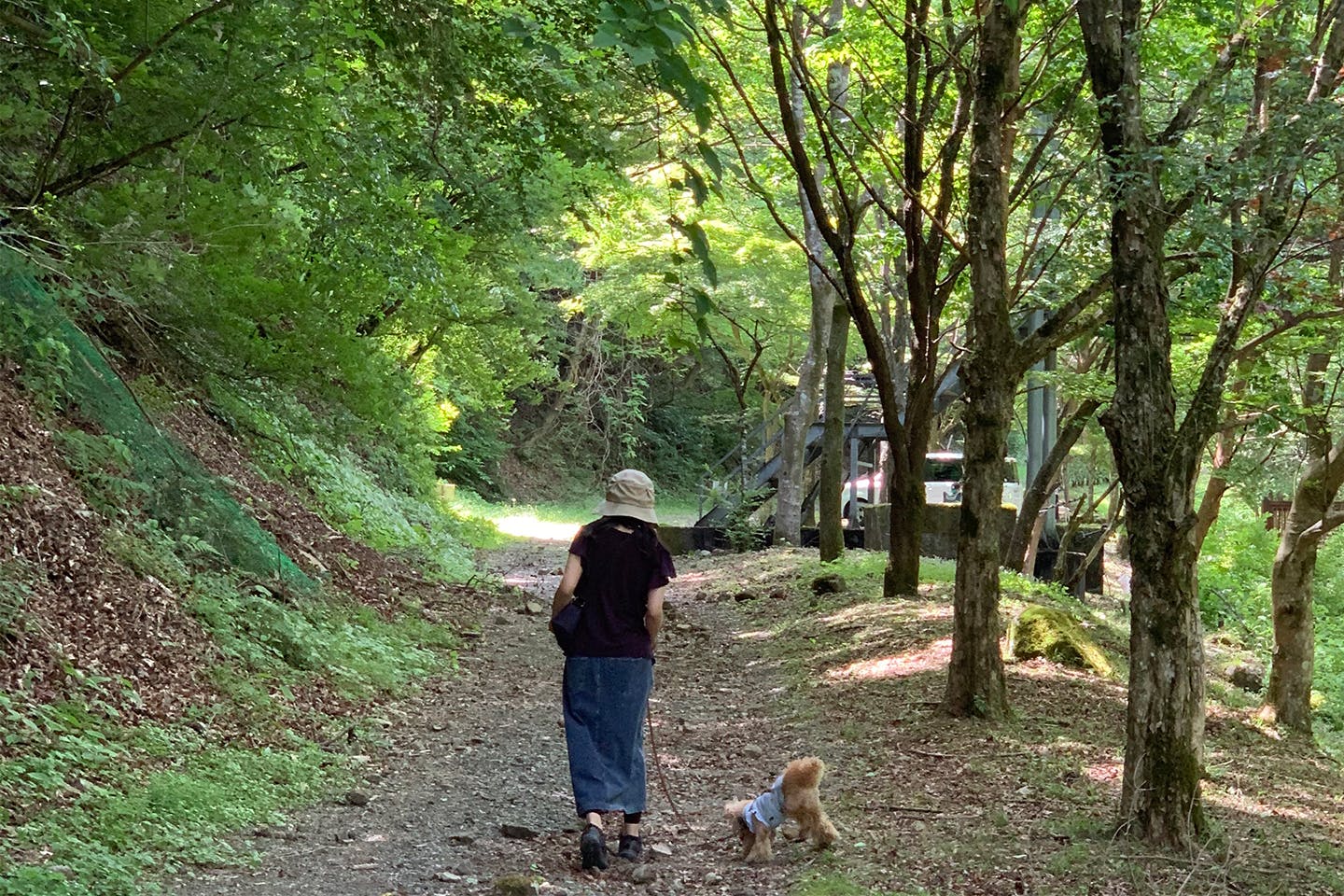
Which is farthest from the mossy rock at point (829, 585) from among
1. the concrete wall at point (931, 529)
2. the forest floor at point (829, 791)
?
the concrete wall at point (931, 529)

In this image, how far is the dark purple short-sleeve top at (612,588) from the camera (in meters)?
5.61

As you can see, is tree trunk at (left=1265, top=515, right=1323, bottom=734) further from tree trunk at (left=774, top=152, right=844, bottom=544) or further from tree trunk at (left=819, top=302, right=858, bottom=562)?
tree trunk at (left=774, top=152, right=844, bottom=544)

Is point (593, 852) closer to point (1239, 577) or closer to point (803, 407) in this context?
point (803, 407)

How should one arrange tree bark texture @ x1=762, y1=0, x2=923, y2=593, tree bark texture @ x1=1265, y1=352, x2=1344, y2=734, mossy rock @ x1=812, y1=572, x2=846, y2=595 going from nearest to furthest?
tree bark texture @ x1=762, y1=0, x2=923, y2=593, tree bark texture @ x1=1265, y1=352, x2=1344, y2=734, mossy rock @ x1=812, y1=572, x2=846, y2=595

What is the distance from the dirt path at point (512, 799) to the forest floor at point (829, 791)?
19 millimetres

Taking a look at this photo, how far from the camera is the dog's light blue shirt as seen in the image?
5.42m

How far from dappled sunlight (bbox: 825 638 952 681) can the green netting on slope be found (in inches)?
194

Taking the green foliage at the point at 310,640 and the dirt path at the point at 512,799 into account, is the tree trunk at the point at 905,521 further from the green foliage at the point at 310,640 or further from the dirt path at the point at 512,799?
the green foliage at the point at 310,640

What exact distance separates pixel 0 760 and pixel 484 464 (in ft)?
110

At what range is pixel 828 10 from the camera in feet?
55.4

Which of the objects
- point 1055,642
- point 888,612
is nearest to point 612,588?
point 1055,642

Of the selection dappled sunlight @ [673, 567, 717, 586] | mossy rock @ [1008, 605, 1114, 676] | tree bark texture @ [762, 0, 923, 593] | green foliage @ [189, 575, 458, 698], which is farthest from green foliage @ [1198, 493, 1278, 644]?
green foliage @ [189, 575, 458, 698]

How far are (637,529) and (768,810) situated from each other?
57.8 inches

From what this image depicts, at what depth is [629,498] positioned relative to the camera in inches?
221
